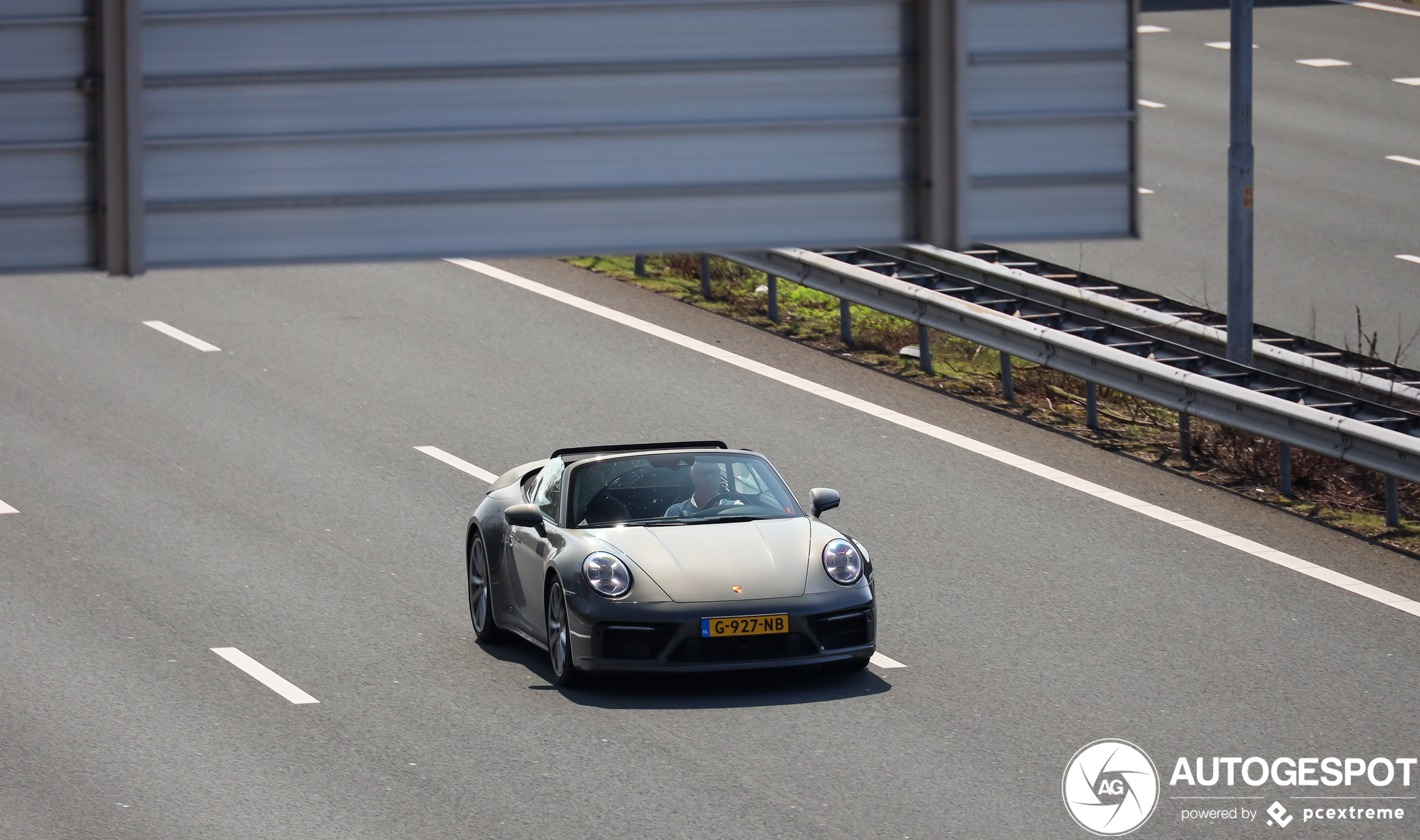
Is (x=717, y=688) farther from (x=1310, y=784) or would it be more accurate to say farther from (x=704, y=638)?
(x=1310, y=784)

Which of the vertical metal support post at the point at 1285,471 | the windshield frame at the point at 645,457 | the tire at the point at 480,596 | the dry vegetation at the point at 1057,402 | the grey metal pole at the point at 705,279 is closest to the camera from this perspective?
the windshield frame at the point at 645,457

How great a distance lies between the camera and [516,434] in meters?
17.3

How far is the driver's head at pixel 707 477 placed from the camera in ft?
41.8

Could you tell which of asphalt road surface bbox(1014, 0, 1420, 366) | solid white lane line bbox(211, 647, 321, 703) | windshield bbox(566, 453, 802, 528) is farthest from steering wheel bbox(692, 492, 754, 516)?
asphalt road surface bbox(1014, 0, 1420, 366)

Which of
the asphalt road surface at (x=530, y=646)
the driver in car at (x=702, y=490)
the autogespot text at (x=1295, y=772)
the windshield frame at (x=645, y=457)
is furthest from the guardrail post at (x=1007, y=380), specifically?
the autogespot text at (x=1295, y=772)

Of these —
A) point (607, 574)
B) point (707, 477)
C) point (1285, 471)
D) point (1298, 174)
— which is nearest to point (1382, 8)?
point (1298, 174)

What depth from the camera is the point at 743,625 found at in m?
11.5

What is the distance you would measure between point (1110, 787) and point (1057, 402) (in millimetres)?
9018

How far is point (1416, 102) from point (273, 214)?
26082 mm

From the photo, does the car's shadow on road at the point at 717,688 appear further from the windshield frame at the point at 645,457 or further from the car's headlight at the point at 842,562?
the windshield frame at the point at 645,457

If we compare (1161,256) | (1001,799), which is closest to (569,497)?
(1001,799)

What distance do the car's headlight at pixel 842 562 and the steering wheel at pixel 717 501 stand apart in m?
0.79

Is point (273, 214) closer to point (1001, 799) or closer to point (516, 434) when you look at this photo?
point (1001, 799)

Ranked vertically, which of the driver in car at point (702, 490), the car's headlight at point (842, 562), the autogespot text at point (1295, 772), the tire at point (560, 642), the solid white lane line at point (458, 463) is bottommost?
the autogespot text at point (1295, 772)
